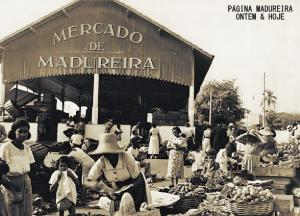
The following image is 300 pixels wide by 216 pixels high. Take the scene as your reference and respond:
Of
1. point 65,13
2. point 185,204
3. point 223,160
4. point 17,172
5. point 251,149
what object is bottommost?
point 185,204

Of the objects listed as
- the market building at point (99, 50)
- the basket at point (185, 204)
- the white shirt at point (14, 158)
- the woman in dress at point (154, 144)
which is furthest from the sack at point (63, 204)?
the market building at point (99, 50)

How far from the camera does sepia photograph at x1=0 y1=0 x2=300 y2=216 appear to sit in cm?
459

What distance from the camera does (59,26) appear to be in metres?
13.8

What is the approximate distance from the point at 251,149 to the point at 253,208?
3.11 m

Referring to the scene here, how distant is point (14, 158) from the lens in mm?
4539

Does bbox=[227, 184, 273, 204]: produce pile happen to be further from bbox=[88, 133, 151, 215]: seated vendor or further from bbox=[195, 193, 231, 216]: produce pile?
bbox=[88, 133, 151, 215]: seated vendor

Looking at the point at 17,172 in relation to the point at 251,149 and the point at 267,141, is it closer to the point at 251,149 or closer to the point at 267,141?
the point at 251,149

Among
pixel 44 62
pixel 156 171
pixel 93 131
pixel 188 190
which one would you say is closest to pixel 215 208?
pixel 188 190

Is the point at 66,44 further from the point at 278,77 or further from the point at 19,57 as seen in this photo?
the point at 278,77

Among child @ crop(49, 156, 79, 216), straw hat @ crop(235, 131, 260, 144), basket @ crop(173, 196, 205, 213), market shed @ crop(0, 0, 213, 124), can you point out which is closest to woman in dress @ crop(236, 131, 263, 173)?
straw hat @ crop(235, 131, 260, 144)

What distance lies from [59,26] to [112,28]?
155 centimetres

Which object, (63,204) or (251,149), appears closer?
(63,204)

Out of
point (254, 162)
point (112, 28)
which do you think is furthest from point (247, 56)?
point (112, 28)

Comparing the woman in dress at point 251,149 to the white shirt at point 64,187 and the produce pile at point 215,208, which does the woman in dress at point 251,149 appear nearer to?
the produce pile at point 215,208
